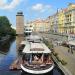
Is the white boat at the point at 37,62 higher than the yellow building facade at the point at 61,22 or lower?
lower

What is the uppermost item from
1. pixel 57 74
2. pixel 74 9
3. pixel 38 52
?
pixel 74 9

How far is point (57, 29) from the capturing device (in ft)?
603

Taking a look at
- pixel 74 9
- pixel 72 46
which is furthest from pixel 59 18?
pixel 72 46

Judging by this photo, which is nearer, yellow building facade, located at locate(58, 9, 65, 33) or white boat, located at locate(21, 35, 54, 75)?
white boat, located at locate(21, 35, 54, 75)

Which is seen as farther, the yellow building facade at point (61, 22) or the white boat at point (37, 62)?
the yellow building facade at point (61, 22)

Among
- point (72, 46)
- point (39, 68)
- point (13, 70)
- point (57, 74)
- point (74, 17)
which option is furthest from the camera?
point (74, 17)

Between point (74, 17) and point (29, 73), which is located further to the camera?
point (74, 17)

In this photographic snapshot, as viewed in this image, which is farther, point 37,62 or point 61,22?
point 61,22

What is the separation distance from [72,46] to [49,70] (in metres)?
28.6

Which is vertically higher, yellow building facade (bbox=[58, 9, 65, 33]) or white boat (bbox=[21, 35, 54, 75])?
yellow building facade (bbox=[58, 9, 65, 33])

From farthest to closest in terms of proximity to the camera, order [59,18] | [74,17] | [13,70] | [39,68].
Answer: [59,18] < [74,17] < [13,70] < [39,68]

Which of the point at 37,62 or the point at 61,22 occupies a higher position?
the point at 61,22

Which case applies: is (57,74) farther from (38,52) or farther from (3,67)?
(3,67)

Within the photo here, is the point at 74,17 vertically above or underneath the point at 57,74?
above
